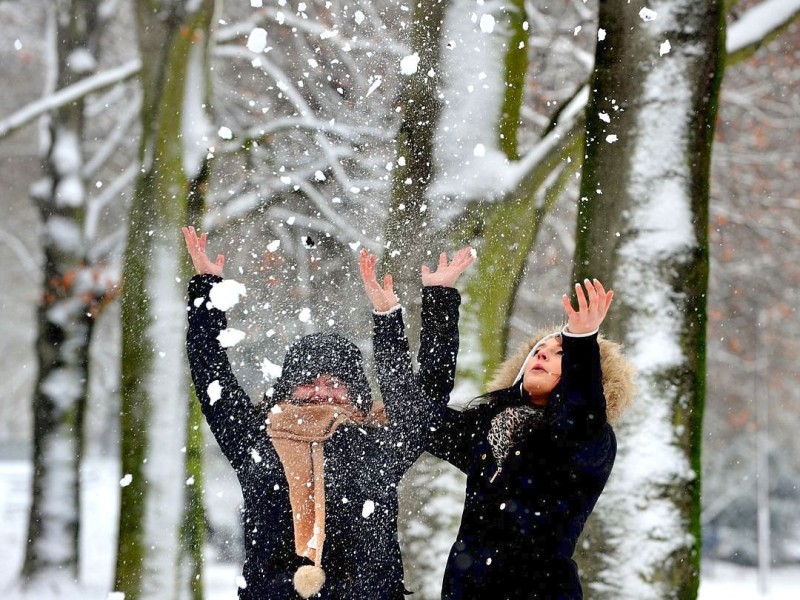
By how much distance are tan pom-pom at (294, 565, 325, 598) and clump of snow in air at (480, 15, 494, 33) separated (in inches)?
115

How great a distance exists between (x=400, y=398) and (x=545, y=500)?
0.59 metres

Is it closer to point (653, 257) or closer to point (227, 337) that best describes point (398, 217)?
point (653, 257)

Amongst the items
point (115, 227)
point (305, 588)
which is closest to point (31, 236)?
point (115, 227)

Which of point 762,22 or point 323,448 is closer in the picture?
point 323,448

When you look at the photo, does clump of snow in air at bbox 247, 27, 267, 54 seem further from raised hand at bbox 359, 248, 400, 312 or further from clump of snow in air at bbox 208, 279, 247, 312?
raised hand at bbox 359, 248, 400, 312

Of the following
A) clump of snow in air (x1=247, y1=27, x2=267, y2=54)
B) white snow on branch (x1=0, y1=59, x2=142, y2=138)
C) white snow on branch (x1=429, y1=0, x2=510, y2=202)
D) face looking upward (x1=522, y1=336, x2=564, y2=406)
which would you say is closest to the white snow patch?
white snow on branch (x1=0, y1=59, x2=142, y2=138)

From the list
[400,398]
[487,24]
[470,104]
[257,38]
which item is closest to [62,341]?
[257,38]

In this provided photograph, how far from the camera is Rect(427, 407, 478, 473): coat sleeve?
3.65 meters

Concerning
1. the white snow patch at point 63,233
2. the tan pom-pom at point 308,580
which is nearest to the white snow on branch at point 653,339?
the tan pom-pom at point 308,580

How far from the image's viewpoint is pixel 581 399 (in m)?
3.19

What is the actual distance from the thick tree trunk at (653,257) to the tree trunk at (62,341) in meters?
6.26

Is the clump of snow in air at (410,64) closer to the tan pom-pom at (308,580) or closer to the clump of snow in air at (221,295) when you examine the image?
the clump of snow in air at (221,295)

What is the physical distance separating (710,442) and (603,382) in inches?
685

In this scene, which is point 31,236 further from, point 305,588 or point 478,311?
point 305,588
